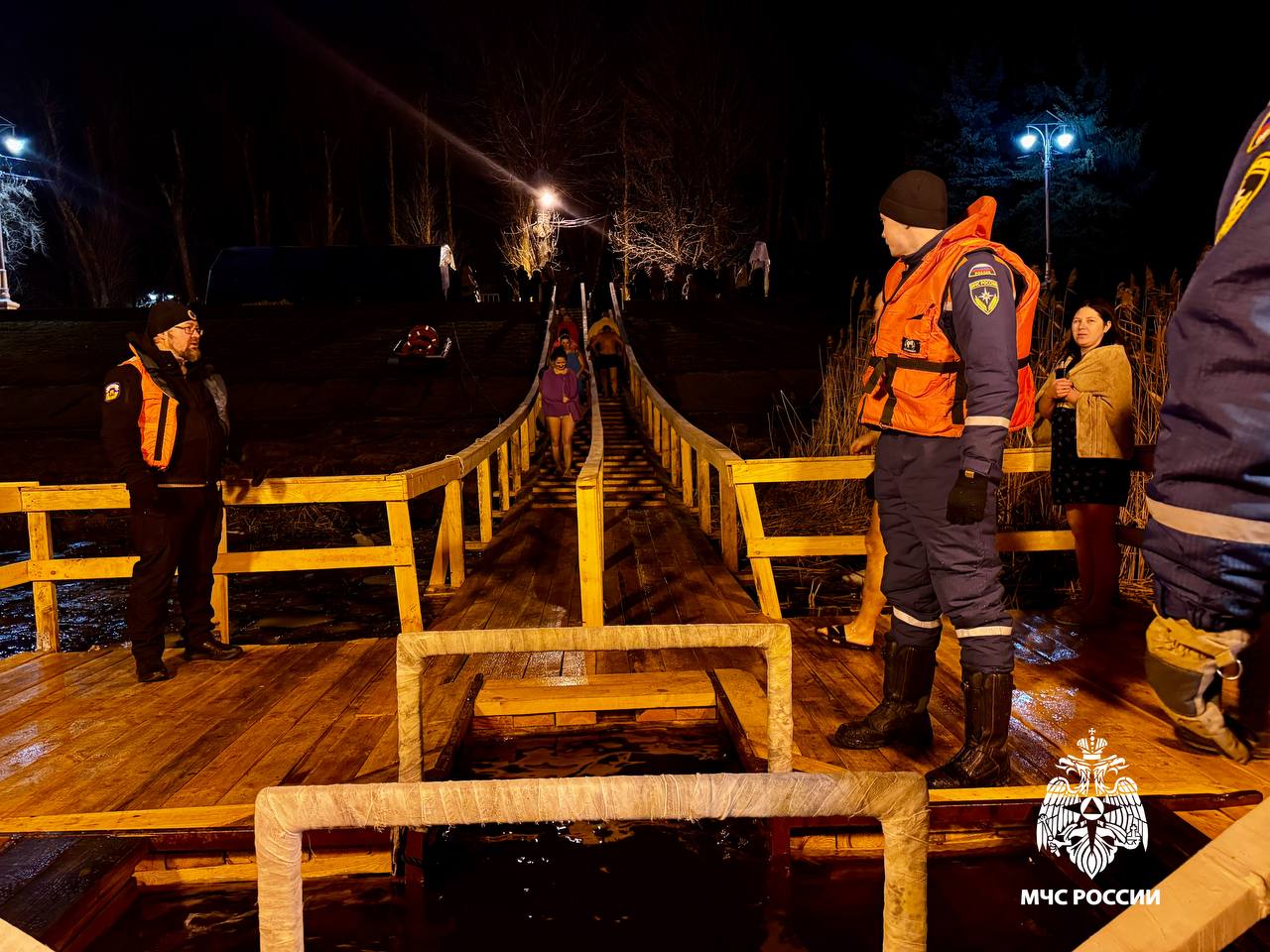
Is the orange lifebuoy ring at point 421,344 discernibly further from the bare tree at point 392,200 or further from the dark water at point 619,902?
the bare tree at point 392,200

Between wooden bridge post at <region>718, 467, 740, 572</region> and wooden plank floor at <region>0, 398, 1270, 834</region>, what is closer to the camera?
wooden plank floor at <region>0, 398, 1270, 834</region>

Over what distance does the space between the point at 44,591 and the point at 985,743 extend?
15.5ft

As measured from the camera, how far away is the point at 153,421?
401 centimetres

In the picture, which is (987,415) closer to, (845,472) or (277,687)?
(845,472)

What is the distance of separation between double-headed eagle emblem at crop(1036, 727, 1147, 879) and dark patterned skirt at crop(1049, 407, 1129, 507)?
187 cm

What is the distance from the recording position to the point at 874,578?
4219mm

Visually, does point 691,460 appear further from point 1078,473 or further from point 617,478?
point 1078,473

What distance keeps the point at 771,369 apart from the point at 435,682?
1267cm

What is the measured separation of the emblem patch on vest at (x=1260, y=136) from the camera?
118cm

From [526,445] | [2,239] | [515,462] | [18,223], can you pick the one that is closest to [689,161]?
[2,239]

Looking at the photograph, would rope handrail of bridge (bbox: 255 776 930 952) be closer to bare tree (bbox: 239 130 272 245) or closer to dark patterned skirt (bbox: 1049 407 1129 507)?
dark patterned skirt (bbox: 1049 407 1129 507)

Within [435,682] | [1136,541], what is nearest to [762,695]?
[435,682]

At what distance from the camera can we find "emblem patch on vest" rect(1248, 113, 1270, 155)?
1183mm

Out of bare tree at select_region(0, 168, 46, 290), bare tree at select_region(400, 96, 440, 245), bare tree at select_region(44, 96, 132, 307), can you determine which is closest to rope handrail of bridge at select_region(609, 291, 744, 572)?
bare tree at select_region(0, 168, 46, 290)
